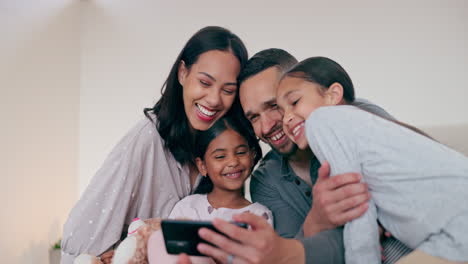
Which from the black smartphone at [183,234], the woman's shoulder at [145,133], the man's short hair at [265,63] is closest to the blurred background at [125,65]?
the man's short hair at [265,63]

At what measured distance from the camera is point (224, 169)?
4.70 ft

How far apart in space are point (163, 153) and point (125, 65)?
1.49 metres

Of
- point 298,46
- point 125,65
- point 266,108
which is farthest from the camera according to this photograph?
point 125,65

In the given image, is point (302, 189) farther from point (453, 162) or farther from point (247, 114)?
point (453, 162)

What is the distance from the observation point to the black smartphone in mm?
797

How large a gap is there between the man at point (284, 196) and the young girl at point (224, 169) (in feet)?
0.25

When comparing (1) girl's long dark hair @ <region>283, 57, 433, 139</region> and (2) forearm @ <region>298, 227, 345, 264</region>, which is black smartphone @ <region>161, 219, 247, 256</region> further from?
(1) girl's long dark hair @ <region>283, 57, 433, 139</region>

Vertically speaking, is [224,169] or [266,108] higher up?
[266,108]

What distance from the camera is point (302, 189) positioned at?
140 cm

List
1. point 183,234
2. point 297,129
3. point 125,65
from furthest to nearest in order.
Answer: point 125,65 → point 297,129 → point 183,234

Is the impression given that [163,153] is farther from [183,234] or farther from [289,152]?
[183,234]

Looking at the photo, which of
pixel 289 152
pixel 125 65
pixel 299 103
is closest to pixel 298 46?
pixel 289 152

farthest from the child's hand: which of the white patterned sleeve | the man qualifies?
the white patterned sleeve

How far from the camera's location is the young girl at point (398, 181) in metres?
0.82
